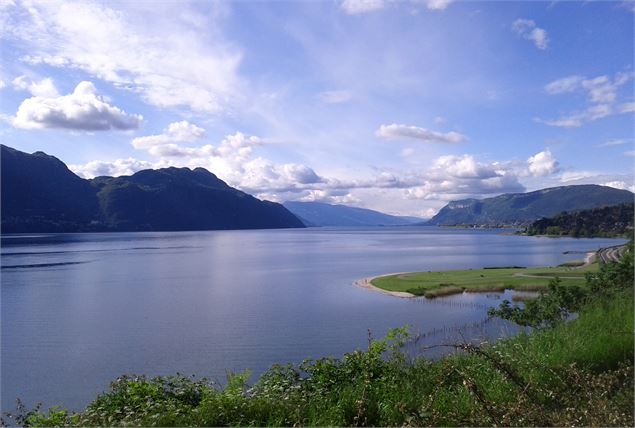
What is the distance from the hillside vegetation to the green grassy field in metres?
42.9

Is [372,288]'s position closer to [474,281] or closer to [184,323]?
[474,281]

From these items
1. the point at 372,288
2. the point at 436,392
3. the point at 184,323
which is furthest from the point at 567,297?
the point at 372,288

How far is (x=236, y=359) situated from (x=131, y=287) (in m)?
37.1

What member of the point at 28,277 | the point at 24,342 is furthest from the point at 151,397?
the point at 28,277

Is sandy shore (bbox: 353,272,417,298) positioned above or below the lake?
above

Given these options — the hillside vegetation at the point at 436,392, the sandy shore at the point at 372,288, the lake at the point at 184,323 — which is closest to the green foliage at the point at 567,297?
the lake at the point at 184,323

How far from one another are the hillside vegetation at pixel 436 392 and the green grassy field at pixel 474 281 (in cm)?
4291

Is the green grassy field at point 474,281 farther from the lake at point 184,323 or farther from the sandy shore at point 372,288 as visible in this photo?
the lake at point 184,323

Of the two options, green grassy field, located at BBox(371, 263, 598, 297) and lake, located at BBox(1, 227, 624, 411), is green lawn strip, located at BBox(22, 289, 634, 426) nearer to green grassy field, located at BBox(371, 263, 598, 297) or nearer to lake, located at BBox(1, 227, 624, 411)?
lake, located at BBox(1, 227, 624, 411)

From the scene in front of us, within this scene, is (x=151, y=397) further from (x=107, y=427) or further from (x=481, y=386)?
(x=481, y=386)

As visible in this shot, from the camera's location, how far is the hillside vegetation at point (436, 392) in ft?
19.2

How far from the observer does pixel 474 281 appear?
57.6 meters

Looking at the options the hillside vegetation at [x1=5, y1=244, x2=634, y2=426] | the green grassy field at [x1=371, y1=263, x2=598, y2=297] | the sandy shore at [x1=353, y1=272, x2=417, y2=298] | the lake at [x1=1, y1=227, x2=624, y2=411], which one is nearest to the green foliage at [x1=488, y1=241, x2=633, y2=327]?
the lake at [x1=1, y1=227, x2=624, y2=411]

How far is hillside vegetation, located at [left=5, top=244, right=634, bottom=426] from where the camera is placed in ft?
19.2
